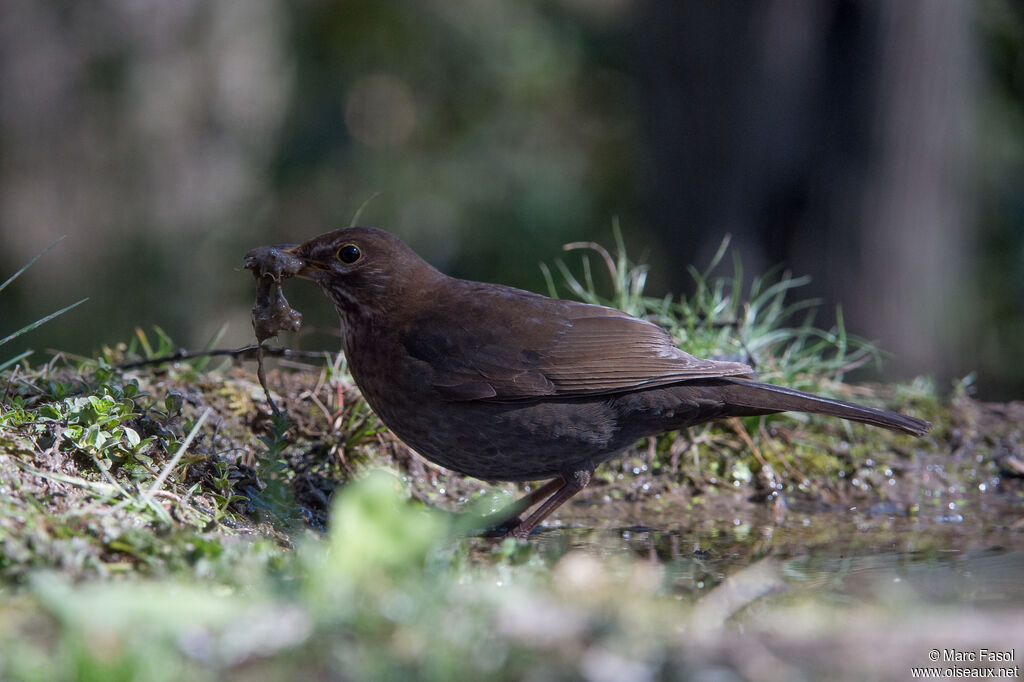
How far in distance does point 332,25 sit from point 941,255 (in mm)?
10450

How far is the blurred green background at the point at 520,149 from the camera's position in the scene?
768 centimetres

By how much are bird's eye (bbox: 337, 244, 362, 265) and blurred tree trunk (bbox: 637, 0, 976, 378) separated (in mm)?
4305

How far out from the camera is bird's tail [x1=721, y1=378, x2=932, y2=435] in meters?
3.93

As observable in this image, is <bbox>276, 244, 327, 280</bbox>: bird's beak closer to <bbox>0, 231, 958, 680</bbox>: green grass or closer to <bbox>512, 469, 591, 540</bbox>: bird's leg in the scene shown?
<bbox>0, 231, 958, 680</bbox>: green grass

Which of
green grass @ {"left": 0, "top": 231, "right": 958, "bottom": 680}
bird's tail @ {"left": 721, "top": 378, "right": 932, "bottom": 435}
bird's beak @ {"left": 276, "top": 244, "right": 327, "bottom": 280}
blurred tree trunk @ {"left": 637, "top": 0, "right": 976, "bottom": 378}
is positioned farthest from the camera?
blurred tree trunk @ {"left": 637, "top": 0, "right": 976, "bottom": 378}

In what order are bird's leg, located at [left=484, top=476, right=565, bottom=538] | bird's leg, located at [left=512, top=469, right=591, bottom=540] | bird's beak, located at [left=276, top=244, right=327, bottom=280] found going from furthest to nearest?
bird's beak, located at [left=276, top=244, right=327, bottom=280] → bird's leg, located at [left=484, top=476, right=565, bottom=538] → bird's leg, located at [left=512, top=469, right=591, bottom=540]

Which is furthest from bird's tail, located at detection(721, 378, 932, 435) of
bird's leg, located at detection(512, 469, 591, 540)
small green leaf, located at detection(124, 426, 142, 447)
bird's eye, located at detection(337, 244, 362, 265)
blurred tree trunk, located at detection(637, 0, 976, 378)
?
blurred tree trunk, located at detection(637, 0, 976, 378)

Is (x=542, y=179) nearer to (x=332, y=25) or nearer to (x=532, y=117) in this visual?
(x=532, y=117)

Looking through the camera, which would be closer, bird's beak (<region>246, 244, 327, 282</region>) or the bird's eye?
bird's beak (<region>246, 244, 327, 282</region>)

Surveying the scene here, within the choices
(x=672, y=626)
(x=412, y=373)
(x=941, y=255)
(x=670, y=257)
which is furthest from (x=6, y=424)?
(x=941, y=255)

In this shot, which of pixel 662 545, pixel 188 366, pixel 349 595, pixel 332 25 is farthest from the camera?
pixel 332 25

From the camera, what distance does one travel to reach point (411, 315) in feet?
14.0

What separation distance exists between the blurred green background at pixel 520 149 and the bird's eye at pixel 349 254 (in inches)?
169

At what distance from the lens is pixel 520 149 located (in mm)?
14602
